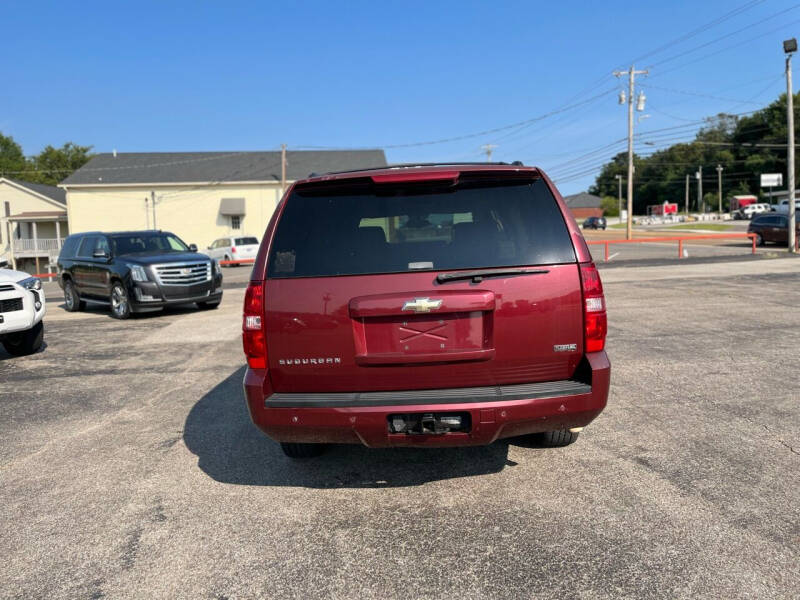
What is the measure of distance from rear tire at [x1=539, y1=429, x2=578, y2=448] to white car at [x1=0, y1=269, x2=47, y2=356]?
22.4ft

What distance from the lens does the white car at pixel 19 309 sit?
8094mm

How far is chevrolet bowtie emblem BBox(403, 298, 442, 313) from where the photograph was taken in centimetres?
349

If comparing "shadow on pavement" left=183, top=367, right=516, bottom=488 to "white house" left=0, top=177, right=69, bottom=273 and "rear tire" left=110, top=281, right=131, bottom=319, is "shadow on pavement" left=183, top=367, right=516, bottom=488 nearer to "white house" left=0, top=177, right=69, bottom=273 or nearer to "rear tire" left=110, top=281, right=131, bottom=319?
"rear tire" left=110, top=281, right=131, bottom=319

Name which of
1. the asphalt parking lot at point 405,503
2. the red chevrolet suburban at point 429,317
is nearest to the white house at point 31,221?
the asphalt parking lot at point 405,503

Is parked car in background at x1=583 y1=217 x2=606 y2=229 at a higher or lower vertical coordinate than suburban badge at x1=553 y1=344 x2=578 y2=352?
higher

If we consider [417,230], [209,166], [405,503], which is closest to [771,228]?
[417,230]

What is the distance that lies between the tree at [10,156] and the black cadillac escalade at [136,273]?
293 ft

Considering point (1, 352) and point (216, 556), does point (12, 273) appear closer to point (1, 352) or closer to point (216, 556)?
point (1, 352)

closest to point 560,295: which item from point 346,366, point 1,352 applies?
point 346,366

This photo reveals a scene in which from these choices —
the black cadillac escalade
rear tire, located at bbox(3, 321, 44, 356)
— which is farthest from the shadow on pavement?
the black cadillac escalade

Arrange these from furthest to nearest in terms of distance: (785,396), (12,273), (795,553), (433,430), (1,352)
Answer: (1,352) → (12,273) → (785,396) → (433,430) → (795,553)

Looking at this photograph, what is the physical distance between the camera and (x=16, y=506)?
402 cm

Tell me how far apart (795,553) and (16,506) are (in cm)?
436

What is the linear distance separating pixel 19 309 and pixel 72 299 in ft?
23.3
